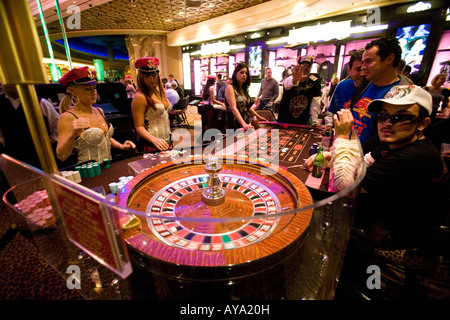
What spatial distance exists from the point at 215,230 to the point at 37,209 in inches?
30.1

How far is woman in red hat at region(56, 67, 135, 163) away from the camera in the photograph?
6.06 ft

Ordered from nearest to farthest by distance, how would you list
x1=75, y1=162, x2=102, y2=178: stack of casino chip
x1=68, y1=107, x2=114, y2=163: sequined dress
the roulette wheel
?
the roulette wheel → x1=75, y1=162, x2=102, y2=178: stack of casino chip → x1=68, y1=107, x2=114, y2=163: sequined dress

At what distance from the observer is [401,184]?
1.25m

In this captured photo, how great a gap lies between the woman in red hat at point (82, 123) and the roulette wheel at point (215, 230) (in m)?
0.95

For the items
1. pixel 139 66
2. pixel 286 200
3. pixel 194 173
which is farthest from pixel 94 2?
pixel 286 200

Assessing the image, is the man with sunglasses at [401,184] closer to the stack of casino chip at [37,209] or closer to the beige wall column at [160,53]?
the stack of casino chip at [37,209]

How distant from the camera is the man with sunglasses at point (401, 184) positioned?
3.98ft

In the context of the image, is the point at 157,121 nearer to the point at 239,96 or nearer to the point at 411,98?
the point at 239,96

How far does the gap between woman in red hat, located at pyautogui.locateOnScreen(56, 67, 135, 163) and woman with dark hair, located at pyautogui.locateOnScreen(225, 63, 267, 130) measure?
5.58 feet

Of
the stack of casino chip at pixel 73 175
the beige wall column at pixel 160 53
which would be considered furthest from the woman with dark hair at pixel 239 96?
the beige wall column at pixel 160 53

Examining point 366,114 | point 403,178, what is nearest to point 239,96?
point 366,114

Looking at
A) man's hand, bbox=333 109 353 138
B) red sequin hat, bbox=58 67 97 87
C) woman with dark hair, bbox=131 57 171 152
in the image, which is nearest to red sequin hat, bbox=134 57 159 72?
woman with dark hair, bbox=131 57 171 152

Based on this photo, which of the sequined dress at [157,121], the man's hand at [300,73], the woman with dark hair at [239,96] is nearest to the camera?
the sequined dress at [157,121]

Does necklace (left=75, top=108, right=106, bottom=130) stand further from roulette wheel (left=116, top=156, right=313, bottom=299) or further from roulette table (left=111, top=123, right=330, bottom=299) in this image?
roulette wheel (left=116, top=156, right=313, bottom=299)
